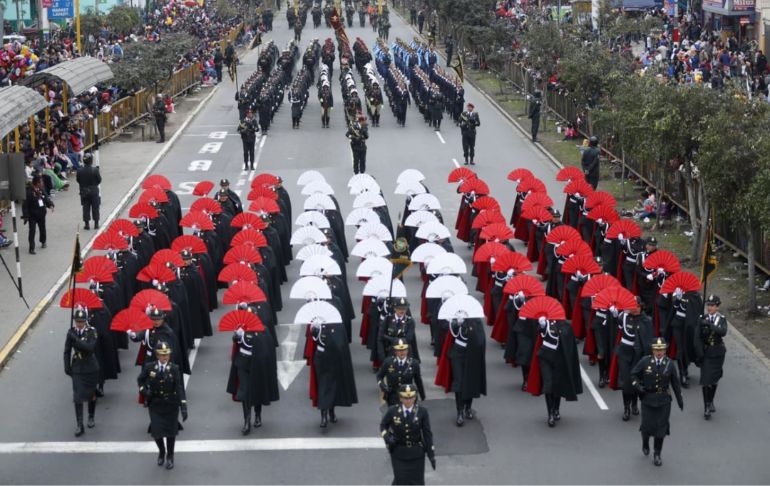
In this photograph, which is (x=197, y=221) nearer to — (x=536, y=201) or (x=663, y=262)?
(x=536, y=201)

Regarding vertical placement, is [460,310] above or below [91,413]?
above

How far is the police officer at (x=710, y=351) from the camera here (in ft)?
55.8

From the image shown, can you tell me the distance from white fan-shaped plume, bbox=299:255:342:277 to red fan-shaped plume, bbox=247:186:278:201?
18.2 feet

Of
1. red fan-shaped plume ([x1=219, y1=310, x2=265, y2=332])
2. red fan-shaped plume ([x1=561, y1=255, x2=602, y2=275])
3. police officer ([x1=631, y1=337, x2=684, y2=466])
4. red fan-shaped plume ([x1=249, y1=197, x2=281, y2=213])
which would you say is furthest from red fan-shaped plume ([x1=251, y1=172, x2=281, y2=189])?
police officer ([x1=631, y1=337, x2=684, y2=466])

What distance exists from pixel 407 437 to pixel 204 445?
326cm

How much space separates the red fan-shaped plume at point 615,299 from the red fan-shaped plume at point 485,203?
6790 millimetres

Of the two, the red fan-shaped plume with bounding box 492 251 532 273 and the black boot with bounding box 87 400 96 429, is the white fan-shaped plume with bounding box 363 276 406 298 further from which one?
the black boot with bounding box 87 400 96 429

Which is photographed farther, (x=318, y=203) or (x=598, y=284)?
(x=318, y=203)

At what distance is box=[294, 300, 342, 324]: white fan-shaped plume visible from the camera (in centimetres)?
1658

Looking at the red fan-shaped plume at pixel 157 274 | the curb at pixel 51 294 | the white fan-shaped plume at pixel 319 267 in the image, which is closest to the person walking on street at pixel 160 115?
the curb at pixel 51 294

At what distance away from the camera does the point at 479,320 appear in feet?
56.9

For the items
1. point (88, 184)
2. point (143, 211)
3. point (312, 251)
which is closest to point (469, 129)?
point (88, 184)

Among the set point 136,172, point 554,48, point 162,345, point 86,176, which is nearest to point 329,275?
point 162,345

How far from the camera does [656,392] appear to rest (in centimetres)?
1546
